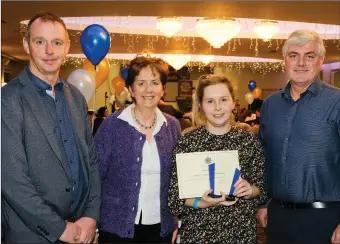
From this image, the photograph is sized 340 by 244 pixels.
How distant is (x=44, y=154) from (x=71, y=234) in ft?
1.41

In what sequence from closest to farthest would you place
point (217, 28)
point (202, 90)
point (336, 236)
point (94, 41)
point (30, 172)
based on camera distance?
point (30, 172)
point (202, 90)
point (336, 236)
point (94, 41)
point (217, 28)

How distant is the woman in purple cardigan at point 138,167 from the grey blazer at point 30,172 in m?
0.34

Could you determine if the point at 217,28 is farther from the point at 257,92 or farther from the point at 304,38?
the point at 257,92

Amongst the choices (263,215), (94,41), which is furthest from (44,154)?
(94,41)

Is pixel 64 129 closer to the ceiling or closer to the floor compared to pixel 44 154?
closer to the ceiling

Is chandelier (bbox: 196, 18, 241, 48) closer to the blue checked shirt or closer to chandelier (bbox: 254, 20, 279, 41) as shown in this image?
chandelier (bbox: 254, 20, 279, 41)

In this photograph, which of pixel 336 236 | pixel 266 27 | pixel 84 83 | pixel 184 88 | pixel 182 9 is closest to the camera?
pixel 336 236

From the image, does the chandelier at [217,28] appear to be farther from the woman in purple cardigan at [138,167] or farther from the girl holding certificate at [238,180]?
the girl holding certificate at [238,180]

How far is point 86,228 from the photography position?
2.37m

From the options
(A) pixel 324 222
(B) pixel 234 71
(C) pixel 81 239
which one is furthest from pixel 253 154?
(B) pixel 234 71

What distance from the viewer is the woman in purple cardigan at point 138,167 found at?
259 cm

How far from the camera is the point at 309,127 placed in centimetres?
263

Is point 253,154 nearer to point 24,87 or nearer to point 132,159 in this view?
point 132,159

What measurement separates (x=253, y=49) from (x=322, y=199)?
9.85 meters
